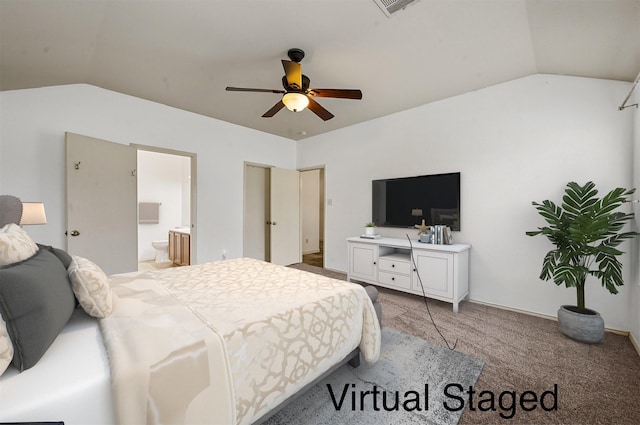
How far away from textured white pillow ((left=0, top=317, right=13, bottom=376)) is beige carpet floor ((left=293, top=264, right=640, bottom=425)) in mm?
1976

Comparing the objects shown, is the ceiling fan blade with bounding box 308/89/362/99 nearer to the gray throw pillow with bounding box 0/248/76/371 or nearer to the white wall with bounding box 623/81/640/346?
the gray throw pillow with bounding box 0/248/76/371

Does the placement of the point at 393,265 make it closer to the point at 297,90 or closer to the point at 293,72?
the point at 297,90

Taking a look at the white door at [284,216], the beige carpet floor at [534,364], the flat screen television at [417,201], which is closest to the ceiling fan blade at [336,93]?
the flat screen television at [417,201]

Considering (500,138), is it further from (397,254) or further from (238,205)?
(238,205)

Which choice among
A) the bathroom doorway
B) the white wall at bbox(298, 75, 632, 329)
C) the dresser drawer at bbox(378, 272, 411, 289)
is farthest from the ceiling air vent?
the bathroom doorway

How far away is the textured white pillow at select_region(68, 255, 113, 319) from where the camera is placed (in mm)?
1206

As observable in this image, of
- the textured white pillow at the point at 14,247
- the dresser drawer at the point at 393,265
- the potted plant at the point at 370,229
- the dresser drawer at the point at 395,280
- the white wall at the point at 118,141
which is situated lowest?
A: the dresser drawer at the point at 395,280

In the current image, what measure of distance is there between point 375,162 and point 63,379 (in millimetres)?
3945

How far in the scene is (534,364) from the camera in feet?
6.27

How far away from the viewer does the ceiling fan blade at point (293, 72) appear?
2119 millimetres

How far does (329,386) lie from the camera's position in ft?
5.44

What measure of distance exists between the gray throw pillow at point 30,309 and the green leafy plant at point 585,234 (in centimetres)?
328

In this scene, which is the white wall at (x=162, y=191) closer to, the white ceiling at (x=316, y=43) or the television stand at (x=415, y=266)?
the white ceiling at (x=316, y=43)

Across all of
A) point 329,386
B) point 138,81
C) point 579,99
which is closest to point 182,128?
point 138,81
